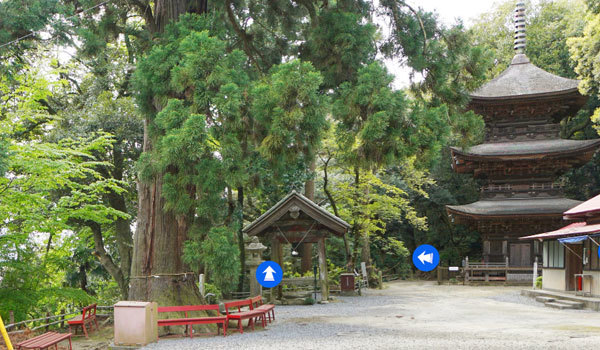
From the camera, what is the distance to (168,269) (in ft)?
30.5

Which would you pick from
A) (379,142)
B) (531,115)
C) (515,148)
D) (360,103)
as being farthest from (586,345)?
(531,115)

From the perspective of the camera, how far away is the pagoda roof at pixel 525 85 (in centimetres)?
2311

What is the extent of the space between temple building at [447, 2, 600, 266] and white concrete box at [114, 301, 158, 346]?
1801 centimetres

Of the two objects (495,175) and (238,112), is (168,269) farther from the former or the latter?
(495,175)

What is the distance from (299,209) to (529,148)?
13.9 metres

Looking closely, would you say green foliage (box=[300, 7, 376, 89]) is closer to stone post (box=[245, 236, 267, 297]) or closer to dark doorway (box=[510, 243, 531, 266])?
stone post (box=[245, 236, 267, 297])

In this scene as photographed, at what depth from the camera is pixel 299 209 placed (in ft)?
48.6

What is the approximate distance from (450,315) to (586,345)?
15.9 feet

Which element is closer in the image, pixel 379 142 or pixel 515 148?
pixel 379 142

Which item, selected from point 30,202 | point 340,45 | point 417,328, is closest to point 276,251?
point 417,328

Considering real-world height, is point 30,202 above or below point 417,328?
above

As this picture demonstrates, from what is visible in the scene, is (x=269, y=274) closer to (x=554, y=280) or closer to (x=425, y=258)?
(x=425, y=258)

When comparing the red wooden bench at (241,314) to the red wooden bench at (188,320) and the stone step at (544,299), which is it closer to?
the red wooden bench at (188,320)

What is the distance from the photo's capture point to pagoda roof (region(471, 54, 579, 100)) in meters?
23.1
